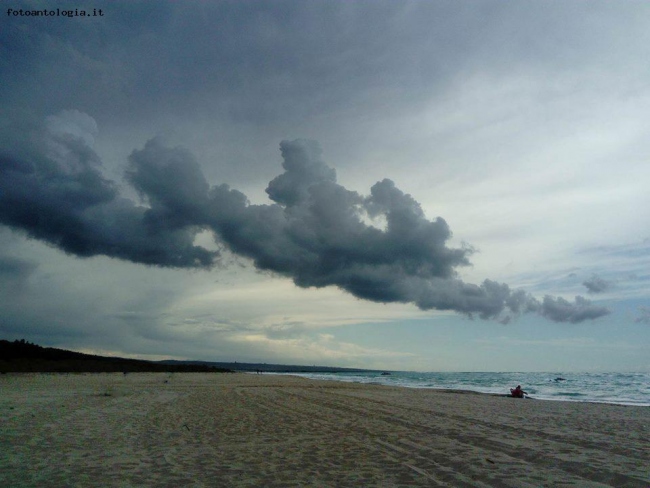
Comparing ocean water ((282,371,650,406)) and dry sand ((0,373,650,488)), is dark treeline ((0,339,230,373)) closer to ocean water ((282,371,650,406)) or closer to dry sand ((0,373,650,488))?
ocean water ((282,371,650,406))

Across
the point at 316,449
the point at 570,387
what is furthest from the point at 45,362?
the point at 316,449

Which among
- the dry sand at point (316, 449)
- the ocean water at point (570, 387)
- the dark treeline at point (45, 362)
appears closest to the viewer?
the dry sand at point (316, 449)

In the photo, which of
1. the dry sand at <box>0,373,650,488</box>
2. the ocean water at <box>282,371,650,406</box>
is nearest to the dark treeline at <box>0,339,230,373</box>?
the ocean water at <box>282,371,650,406</box>

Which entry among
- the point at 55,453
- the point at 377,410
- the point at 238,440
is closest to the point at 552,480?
the point at 238,440

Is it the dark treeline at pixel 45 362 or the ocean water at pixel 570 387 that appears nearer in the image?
the ocean water at pixel 570 387

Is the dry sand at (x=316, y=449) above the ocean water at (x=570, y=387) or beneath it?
above

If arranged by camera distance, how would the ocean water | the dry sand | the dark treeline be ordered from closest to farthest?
1. the dry sand
2. the ocean water
3. the dark treeline

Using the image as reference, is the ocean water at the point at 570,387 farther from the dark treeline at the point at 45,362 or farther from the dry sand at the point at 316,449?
the dark treeline at the point at 45,362

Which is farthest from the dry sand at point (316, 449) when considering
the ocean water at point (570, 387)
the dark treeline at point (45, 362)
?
the dark treeline at point (45, 362)

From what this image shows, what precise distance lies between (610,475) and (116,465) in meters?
9.87

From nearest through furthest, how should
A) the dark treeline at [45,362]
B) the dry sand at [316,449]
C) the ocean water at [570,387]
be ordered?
the dry sand at [316,449] < the ocean water at [570,387] < the dark treeline at [45,362]

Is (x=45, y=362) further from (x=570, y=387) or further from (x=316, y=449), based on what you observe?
(x=316, y=449)

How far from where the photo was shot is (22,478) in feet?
26.5

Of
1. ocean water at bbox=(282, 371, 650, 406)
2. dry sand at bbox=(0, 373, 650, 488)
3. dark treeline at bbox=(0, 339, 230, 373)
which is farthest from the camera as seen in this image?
dark treeline at bbox=(0, 339, 230, 373)
